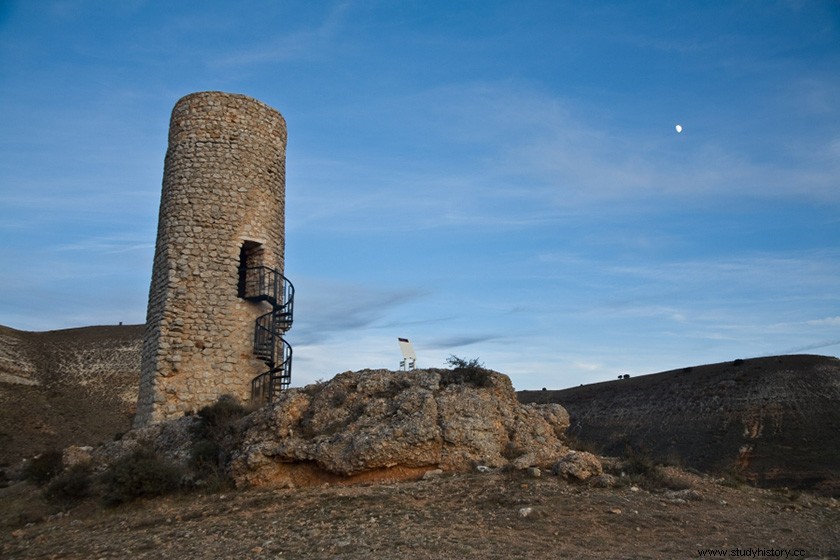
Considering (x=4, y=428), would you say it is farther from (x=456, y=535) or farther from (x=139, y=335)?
(x=456, y=535)

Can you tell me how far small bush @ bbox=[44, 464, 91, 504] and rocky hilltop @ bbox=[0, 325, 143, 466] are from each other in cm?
1485

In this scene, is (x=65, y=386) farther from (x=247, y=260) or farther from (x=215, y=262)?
(x=215, y=262)

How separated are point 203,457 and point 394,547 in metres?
5.81

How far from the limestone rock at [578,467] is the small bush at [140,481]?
6242mm

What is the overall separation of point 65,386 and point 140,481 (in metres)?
33.4

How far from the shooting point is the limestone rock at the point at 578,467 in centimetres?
971

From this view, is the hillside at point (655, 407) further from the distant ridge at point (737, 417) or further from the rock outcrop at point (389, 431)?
the rock outcrop at point (389, 431)

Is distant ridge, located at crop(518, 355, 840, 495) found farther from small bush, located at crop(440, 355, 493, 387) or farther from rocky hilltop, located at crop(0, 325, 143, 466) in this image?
rocky hilltop, located at crop(0, 325, 143, 466)

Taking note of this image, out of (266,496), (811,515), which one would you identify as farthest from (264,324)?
(811,515)

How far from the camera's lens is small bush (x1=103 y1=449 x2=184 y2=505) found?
10.8 meters

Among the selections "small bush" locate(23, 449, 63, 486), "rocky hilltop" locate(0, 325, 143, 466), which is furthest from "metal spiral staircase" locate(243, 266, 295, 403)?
"rocky hilltop" locate(0, 325, 143, 466)

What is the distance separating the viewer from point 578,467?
977 cm

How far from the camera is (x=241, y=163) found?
17.0m

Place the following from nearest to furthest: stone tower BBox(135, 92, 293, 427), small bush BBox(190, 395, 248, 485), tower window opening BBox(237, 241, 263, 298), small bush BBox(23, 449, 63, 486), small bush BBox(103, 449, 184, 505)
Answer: small bush BBox(103, 449, 184, 505)
small bush BBox(190, 395, 248, 485)
small bush BBox(23, 449, 63, 486)
stone tower BBox(135, 92, 293, 427)
tower window opening BBox(237, 241, 263, 298)
